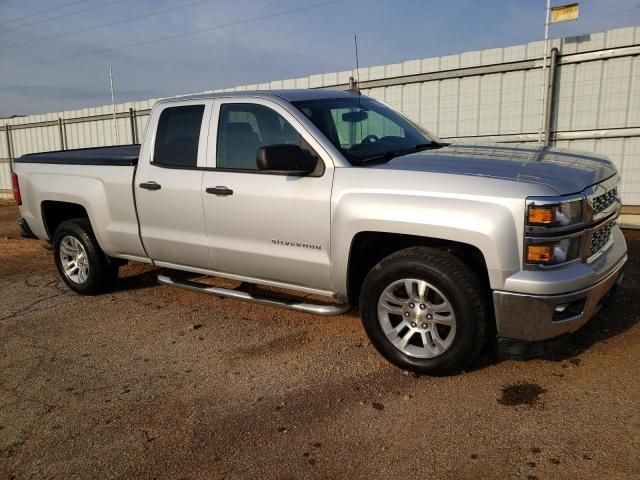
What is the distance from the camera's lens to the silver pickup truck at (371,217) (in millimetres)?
3148

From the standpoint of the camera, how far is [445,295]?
3.39m

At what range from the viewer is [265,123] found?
14.1 feet

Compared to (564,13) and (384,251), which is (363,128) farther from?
(564,13)

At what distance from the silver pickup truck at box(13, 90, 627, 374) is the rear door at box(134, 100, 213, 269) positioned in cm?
1

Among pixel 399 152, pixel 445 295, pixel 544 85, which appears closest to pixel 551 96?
pixel 544 85

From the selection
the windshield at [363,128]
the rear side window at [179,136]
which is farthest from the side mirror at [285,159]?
the rear side window at [179,136]

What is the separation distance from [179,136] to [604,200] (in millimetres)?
3407

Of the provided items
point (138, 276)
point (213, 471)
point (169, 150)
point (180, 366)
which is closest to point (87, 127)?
point (138, 276)

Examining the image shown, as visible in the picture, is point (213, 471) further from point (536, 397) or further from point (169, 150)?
point (169, 150)

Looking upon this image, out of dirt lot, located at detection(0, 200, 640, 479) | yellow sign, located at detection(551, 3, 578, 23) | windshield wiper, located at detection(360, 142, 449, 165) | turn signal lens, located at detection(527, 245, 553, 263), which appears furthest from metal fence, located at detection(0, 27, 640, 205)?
turn signal lens, located at detection(527, 245, 553, 263)

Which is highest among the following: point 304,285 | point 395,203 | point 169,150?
point 169,150

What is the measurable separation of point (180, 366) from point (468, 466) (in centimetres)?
221

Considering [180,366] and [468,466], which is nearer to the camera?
[468,466]

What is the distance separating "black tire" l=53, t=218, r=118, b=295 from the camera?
18.2 ft
